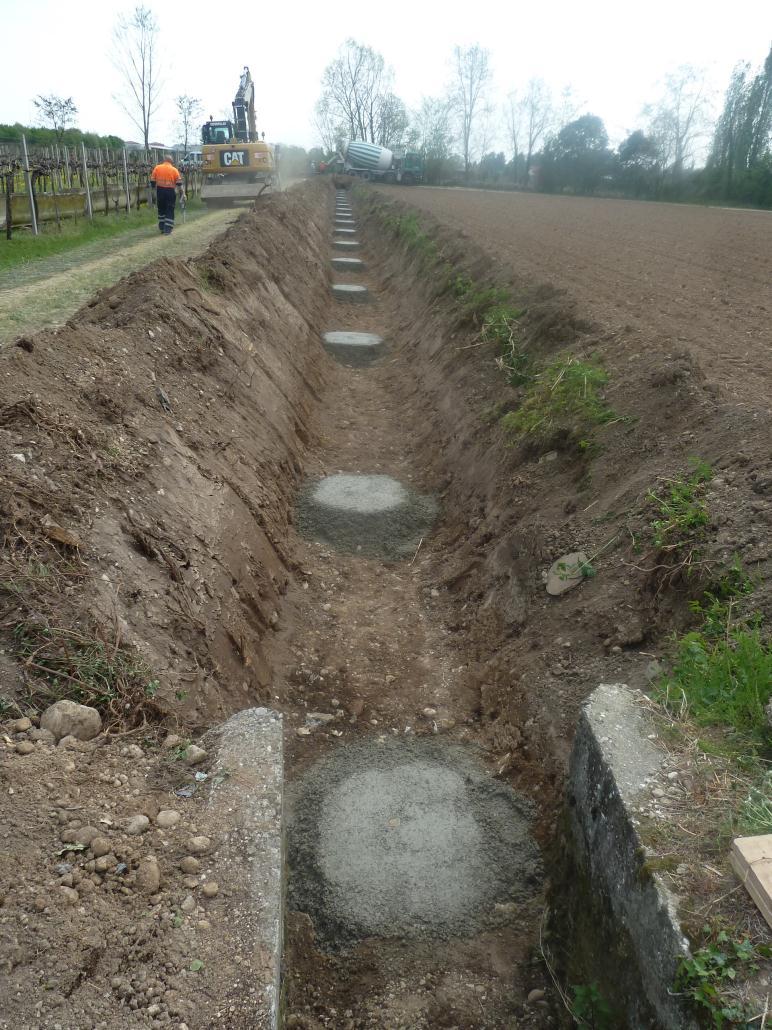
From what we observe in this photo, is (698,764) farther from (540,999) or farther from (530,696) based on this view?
(530,696)

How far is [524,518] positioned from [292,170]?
65718mm

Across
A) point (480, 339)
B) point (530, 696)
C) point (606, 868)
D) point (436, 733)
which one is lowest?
point (436, 733)

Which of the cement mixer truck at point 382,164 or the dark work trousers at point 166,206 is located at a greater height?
the cement mixer truck at point 382,164

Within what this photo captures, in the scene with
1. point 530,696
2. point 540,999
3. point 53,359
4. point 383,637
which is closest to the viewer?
point 540,999

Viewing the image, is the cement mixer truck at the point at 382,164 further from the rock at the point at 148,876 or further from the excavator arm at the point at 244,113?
the rock at the point at 148,876

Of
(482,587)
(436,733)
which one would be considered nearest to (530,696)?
(436,733)

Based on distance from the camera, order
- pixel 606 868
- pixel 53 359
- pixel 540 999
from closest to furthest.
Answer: pixel 606 868 < pixel 540 999 < pixel 53 359

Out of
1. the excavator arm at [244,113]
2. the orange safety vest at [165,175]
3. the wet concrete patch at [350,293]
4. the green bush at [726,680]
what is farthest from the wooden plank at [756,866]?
the excavator arm at [244,113]

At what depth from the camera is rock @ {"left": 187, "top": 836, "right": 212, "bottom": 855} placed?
9.18 ft

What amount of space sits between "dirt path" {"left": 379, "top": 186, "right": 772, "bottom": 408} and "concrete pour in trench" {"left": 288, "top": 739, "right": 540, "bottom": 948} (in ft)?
12.1

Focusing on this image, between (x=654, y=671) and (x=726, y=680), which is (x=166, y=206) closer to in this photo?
(x=654, y=671)

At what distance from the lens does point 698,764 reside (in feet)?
9.70

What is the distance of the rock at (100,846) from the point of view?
2.63m

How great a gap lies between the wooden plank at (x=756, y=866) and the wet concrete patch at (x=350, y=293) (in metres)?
14.9
